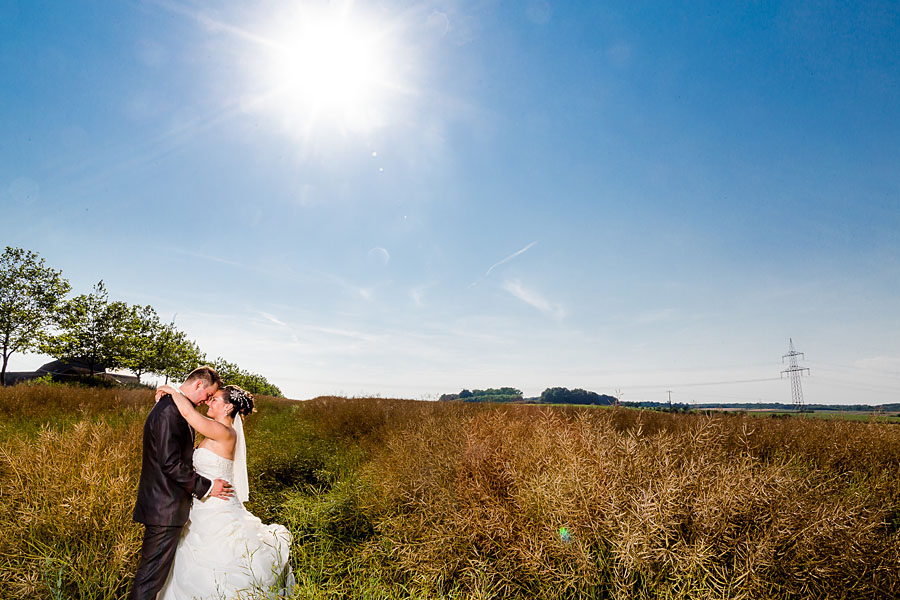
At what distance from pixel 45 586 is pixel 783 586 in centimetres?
596

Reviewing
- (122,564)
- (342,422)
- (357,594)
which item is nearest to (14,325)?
(342,422)

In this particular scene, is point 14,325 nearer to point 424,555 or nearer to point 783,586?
point 424,555

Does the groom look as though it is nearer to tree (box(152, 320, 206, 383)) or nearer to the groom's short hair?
the groom's short hair

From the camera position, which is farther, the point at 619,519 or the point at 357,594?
the point at 357,594

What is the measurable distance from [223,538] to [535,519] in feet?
8.54

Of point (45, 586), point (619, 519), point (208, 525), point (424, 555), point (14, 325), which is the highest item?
point (14, 325)

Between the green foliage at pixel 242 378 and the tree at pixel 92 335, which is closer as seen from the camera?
the tree at pixel 92 335

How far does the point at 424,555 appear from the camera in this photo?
356cm

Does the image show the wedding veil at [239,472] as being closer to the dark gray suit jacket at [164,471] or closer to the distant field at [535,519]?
the dark gray suit jacket at [164,471]

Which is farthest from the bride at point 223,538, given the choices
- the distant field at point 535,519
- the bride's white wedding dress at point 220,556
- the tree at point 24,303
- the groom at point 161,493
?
the tree at point 24,303

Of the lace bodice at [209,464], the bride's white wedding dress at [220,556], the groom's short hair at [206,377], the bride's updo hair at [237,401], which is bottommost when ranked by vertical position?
the bride's white wedding dress at [220,556]

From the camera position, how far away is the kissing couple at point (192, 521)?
3221mm

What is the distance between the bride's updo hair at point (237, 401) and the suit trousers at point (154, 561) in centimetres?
96

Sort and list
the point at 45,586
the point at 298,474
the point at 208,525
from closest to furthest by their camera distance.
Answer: the point at 208,525, the point at 45,586, the point at 298,474
